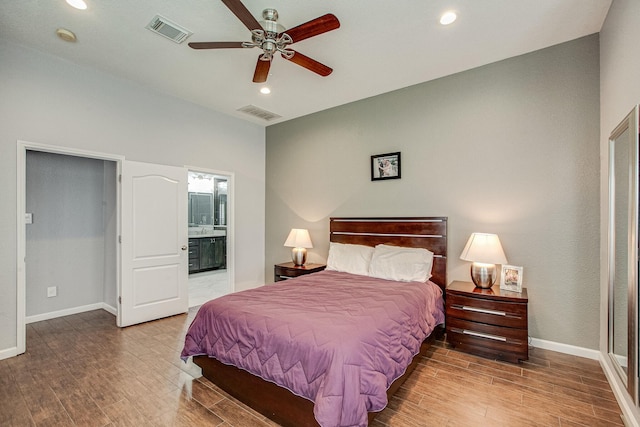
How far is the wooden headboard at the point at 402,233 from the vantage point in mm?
3545

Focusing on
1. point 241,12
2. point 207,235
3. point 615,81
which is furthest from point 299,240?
point 615,81

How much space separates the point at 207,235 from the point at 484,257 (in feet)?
19.0

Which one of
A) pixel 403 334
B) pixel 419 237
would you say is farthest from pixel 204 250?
pixel 403 334

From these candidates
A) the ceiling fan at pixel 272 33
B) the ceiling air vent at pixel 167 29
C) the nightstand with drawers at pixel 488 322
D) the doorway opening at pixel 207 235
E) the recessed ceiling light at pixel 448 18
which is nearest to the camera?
the ceiling fan at pixel 272 33

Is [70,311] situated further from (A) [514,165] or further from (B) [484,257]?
(A) [514,165]

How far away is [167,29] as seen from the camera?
270 cm

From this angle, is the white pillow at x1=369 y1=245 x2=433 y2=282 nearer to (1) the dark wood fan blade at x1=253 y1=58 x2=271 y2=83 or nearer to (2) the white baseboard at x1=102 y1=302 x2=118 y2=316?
(1) the dark wood fan blade at x1=253 y1=58 x2=271 y2=83

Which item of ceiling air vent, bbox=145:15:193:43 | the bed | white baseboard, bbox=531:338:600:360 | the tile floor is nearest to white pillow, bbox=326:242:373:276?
the bed

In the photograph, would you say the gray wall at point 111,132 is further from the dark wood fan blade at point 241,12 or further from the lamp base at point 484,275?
the lamp base at point 484,275

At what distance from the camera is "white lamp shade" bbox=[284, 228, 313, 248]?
4.59m

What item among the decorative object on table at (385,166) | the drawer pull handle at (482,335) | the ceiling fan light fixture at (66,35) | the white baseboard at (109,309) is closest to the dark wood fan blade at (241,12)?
the ceiling fan light fixture at (66,35)

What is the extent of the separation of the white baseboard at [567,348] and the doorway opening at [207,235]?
179 inches

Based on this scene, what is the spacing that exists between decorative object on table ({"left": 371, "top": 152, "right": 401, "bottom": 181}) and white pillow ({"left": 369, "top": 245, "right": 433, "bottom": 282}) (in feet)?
3.36

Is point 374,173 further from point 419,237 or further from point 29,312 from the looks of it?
point 29,312
